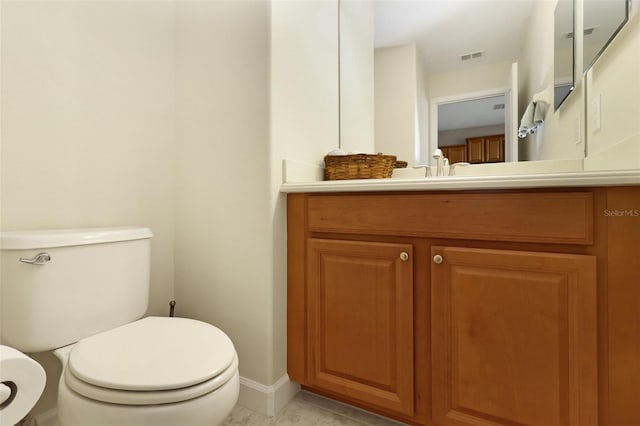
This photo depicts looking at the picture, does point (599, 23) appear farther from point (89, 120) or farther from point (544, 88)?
point (89, 120)

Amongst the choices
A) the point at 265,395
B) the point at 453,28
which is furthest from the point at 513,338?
the point at 453,28

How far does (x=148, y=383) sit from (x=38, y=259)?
0.52 metres

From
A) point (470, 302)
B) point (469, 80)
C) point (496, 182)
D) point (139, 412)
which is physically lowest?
point (139, 412)

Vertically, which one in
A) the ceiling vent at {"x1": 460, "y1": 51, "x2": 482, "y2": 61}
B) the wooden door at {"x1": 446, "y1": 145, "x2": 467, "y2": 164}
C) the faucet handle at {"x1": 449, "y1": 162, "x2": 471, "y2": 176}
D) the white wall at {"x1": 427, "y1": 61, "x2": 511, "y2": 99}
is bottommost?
the faucet handle at {"x1": 449, "y1": 162, "x2": 471, "y2": 176}

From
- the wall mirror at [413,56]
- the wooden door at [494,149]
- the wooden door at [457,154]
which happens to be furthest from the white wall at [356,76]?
the wooden door at [494,149]

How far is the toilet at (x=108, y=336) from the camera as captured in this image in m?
0.70

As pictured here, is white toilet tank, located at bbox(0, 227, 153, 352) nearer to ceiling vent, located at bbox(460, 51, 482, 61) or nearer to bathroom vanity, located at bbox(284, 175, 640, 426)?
bathroom vanity, located at bbox(284, 175, 640, 426)

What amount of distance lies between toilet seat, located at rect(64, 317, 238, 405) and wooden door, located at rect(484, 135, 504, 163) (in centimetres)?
Result: 133

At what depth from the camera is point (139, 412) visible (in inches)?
27.1

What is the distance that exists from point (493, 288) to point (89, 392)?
1.06 metres

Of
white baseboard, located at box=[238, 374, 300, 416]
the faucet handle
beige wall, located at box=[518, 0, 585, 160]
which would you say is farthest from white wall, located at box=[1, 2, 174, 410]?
beige wall, located at box=[518, 0, 585, 160]

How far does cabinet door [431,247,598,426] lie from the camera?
817 mm

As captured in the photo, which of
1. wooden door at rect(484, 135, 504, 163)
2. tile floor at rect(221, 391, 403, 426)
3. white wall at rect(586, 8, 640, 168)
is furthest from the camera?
wooden door at rect(484, 135, 504, 163)

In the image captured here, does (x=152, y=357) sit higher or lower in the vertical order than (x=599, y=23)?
lower
